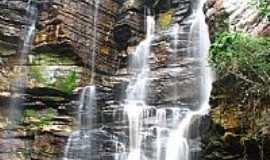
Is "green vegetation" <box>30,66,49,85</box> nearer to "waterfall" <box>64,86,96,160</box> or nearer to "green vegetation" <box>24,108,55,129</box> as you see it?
"green vegetation" <box>24,108,55,129</box>

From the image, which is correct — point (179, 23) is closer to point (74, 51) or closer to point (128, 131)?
point (74, 51)

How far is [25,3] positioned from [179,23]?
20.4ft

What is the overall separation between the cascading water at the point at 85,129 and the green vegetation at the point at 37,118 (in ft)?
3.29

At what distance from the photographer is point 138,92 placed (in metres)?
17.9

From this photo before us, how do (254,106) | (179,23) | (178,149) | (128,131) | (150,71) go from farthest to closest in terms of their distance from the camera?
(179,23)
(150,71)
(128,131)
(178,149)
(254,106)

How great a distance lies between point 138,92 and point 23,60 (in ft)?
15.0

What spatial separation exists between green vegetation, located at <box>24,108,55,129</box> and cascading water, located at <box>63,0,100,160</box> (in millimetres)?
1004

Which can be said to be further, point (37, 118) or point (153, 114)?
point (37, 118)

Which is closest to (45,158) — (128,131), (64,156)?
(64,156)

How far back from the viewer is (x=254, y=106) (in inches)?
427

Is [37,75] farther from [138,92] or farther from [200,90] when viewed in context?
[200,90]

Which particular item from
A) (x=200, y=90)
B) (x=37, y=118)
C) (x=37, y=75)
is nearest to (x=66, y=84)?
(x=37, y=75)

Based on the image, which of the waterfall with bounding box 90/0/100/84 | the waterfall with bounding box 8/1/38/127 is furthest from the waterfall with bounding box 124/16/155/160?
the waterfall with bounding box 8/1/38/127

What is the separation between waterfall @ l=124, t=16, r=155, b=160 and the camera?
49.5ft
